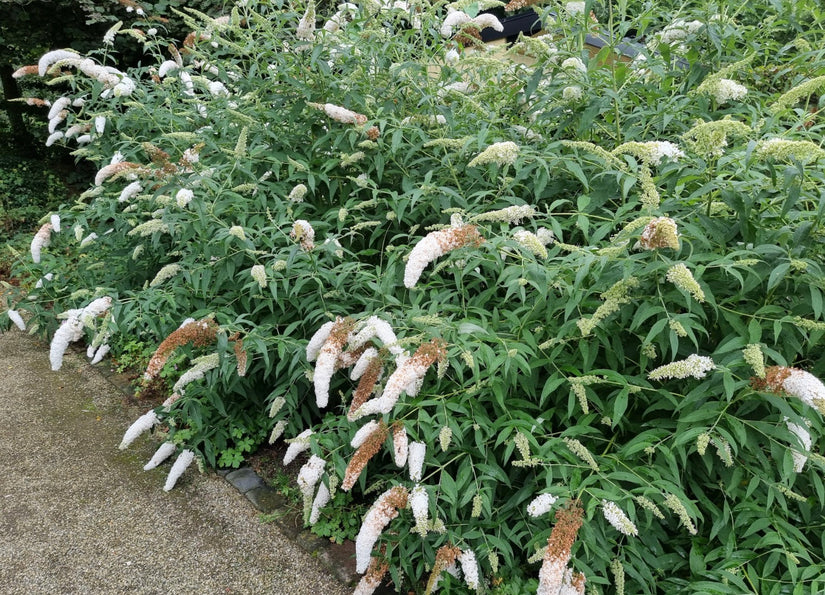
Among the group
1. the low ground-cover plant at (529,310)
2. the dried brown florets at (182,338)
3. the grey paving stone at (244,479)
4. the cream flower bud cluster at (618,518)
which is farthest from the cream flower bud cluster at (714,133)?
the grey paving stone at (244,479)

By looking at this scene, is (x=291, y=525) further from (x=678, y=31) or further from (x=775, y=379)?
(x=678, y=31)

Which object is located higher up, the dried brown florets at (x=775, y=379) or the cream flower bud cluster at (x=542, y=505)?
the dried brown florets at (x=775, y=379)

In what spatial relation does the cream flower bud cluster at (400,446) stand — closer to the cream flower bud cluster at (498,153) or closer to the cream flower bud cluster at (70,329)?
the cream flower bud cluster at (498,153)

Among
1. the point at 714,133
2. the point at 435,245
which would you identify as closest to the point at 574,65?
the point at 714,133

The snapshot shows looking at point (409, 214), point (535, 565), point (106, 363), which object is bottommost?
point (106, 363)

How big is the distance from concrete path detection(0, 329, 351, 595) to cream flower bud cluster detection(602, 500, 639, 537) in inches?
49.0

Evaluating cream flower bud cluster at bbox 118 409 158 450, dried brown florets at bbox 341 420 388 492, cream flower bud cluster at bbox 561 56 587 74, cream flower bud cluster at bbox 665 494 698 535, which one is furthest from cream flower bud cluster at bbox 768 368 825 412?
cream flower bud cluster at bbox 118 409 158 450

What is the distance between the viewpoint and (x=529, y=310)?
227 cm

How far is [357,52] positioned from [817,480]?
306 cm

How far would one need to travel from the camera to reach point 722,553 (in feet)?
6.24

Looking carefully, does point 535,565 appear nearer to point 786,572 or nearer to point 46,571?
point 786,572

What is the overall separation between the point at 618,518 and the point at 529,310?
0.82m

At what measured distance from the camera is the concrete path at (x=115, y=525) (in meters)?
2.52

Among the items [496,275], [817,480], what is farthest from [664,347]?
[496,275]
